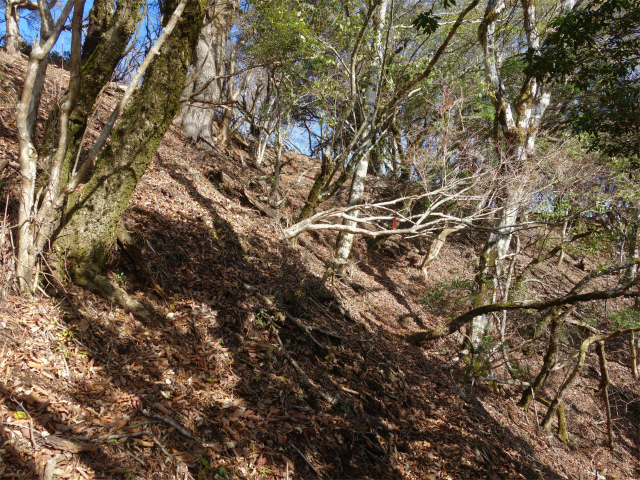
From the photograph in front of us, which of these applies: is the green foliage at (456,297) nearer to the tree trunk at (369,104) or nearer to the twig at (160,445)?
the tree trunk at (369,104)

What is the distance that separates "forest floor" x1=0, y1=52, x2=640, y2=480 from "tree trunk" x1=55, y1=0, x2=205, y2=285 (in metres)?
0.51

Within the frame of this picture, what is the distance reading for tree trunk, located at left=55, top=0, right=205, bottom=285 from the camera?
3808 mm

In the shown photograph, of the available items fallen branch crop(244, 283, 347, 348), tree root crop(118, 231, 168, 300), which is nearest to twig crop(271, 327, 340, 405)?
fallen branch crop(244, 283, 347, 348)

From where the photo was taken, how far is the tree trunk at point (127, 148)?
3.81 m

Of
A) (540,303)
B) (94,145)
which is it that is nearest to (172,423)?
(94,145)

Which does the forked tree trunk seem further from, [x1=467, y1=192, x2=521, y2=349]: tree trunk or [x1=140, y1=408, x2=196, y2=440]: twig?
[x1=140, y1=408, x2=196, y2=440]: twig

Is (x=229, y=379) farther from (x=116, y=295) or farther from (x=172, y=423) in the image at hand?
(x=116, y=295)

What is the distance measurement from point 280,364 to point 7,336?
2.81m

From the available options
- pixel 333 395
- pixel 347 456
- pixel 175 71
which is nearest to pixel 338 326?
pixel 333 395

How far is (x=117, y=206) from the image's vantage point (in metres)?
3.95

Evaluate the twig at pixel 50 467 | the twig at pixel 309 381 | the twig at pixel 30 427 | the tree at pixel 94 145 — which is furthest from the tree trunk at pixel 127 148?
the twig at pixel 309 381

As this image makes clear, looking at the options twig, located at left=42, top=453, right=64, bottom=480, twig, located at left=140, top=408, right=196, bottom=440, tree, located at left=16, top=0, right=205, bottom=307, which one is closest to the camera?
twig, located at left=42, top=453, right=64, bottom=480

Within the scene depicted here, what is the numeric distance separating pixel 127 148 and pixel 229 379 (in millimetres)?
2706

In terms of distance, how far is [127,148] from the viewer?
3.83m
